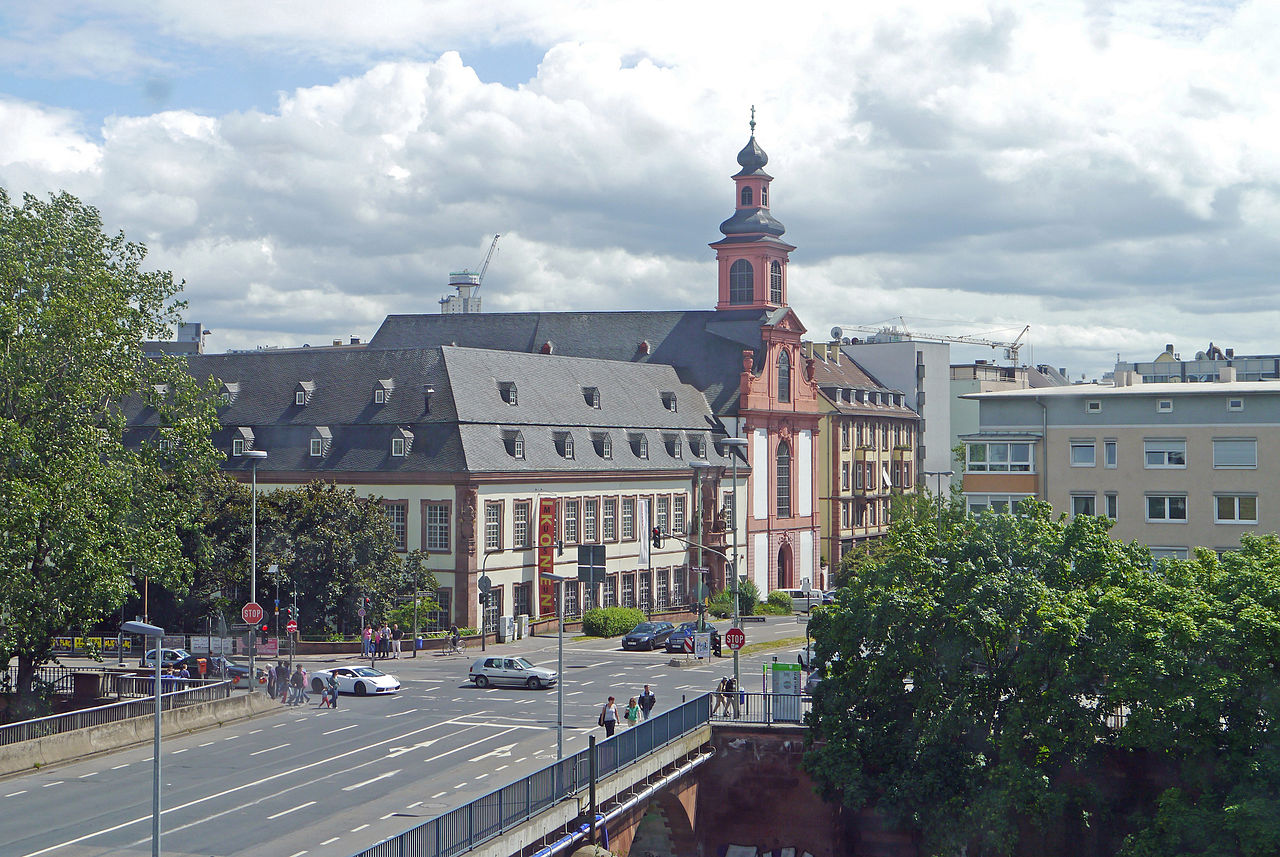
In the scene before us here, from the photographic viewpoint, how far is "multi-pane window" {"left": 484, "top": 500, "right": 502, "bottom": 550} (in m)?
82.9

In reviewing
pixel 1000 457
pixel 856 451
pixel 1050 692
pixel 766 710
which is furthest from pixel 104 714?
pixel 856 451

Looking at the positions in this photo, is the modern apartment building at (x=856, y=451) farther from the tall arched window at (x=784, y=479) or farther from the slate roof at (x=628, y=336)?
the slate roof at (x=628, y=336)

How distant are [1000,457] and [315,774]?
34.4 m

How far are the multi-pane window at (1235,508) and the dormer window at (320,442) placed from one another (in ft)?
165

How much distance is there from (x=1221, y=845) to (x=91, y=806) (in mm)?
28685

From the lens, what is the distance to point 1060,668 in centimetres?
3872

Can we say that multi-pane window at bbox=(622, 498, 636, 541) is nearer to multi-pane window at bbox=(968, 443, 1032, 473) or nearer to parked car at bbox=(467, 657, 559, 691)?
parked car at bbox=(467, 657, 559, 691)

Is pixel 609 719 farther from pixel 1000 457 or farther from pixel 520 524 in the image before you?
pixel 520 524

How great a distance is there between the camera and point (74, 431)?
49031mm

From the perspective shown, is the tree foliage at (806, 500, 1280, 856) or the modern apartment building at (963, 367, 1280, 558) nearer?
the tree foliage at (806, 500, 1280, 856)

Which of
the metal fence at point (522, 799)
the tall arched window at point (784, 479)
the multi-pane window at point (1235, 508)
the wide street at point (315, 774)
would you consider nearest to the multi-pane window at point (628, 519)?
the tall arched window at point (784, 479)

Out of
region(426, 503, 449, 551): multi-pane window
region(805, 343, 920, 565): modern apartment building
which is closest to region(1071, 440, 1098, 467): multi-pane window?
region(426, 503, 449, 551): multi-pane window

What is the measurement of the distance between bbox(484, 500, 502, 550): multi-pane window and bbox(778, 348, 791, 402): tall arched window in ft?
125

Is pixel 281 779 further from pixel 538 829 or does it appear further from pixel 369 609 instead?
pixel 369 609
